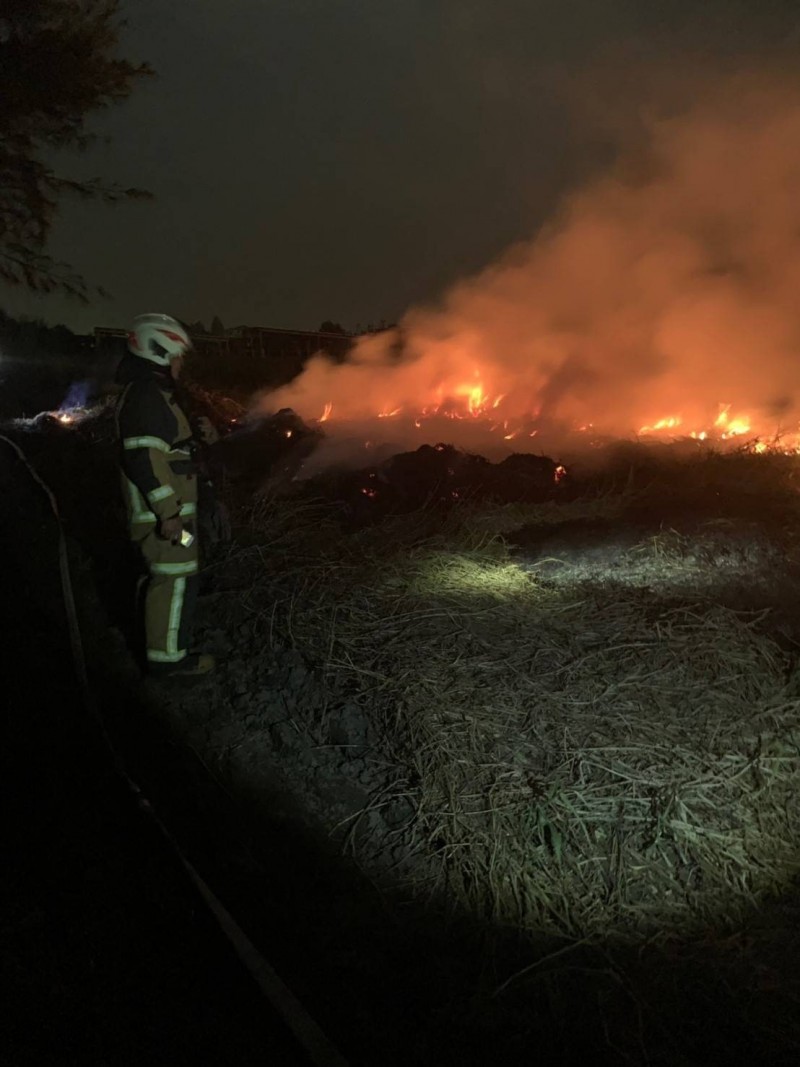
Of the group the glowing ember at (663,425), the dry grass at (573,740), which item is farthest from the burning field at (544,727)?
the glowing ember at (663,425)

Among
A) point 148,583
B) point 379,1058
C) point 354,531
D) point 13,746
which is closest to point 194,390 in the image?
point 354,531

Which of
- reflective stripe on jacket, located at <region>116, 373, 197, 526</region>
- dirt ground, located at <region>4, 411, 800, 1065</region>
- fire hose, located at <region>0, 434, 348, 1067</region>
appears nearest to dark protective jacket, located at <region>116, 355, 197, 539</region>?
reflective stripe on jacket, located at <region>116, 373, 197, 526</region>

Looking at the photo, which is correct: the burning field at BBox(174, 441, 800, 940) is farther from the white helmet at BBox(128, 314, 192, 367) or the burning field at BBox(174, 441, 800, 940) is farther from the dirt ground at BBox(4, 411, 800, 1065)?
the white helmet at BBox(128, 314, 192, 367)

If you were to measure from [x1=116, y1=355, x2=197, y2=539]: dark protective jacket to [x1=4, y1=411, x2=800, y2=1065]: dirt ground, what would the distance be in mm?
970

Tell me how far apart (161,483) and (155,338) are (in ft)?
2.74

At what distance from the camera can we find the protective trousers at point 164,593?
155 inches

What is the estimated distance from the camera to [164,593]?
3980 millimetres

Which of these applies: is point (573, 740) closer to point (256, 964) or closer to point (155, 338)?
point (256, 964)

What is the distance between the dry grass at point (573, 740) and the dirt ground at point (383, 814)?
4cm

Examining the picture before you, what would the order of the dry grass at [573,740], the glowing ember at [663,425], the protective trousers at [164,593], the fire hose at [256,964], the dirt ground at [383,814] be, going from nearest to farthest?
the fire hose at [256,964], the dirt ground at [383,814], the dry grass at [573,740], the protective trousers at [164,593], the glowing ember at [663,425]

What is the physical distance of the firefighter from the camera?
380 centimetres

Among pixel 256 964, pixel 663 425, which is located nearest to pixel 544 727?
pixel 256 964

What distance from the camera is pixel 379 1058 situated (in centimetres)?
198

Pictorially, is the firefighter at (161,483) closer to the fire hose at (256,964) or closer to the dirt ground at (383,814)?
the dirt ground at (383,814)
